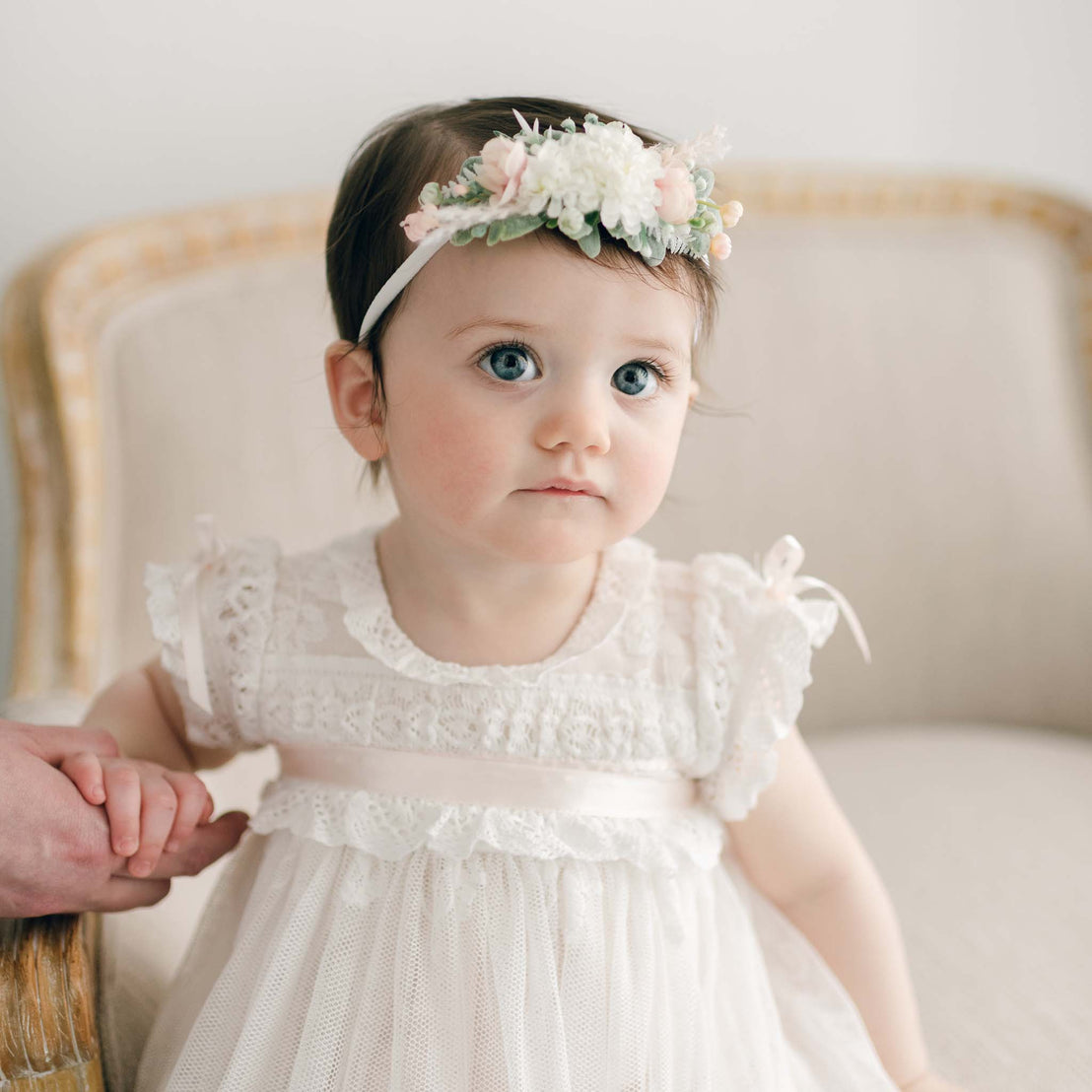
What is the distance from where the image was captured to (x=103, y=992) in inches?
34.6

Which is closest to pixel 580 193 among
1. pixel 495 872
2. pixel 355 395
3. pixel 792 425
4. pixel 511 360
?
pixel 511 360

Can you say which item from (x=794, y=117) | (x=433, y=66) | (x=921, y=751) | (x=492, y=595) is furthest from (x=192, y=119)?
(x=921, y=751)

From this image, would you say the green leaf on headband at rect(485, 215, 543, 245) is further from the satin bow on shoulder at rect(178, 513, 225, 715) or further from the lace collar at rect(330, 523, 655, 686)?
the satin bow on shoulder at rect(178, 513, 225, 715)

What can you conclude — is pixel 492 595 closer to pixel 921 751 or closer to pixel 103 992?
pixel 103 992

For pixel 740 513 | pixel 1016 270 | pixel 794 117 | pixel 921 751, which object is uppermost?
pixel 794 117

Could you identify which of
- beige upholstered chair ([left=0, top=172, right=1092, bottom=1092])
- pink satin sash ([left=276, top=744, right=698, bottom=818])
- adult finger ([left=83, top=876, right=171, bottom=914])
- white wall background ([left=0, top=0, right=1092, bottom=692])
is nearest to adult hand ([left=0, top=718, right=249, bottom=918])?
adult finger ([left=83, top=876, right=171, bottom=914])

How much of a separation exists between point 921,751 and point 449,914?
31.4 inches

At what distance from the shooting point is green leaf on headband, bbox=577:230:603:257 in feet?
2.31

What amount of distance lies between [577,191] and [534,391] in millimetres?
126

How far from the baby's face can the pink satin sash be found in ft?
0.54

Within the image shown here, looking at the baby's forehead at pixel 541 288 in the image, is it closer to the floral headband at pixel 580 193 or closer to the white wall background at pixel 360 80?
the floral headband at pixel 580 193

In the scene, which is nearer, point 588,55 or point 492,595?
point 492,595

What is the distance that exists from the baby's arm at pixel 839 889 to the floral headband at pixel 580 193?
1.35ft

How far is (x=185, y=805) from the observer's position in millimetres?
826
